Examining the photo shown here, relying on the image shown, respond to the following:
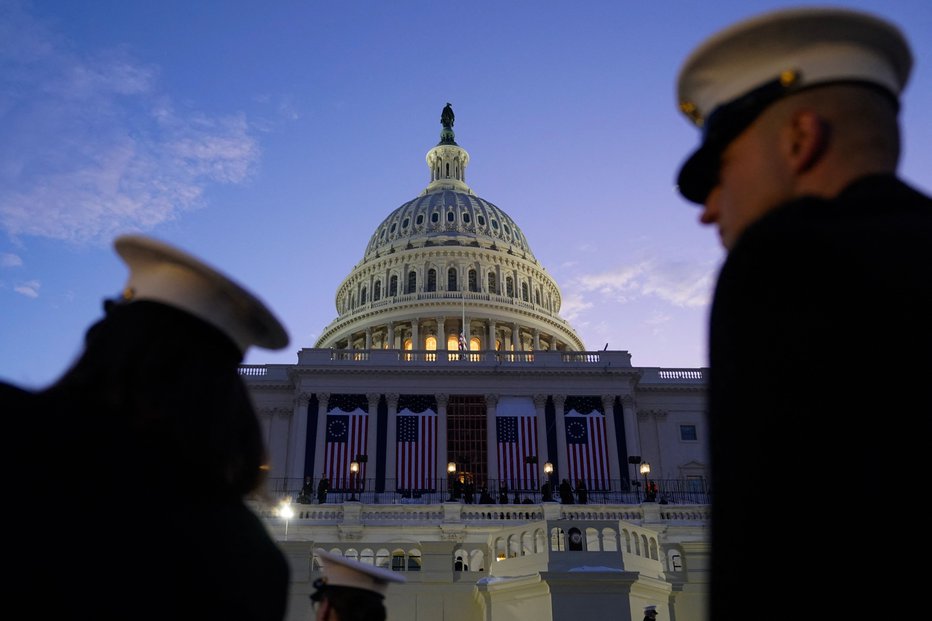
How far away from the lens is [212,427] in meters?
2.47

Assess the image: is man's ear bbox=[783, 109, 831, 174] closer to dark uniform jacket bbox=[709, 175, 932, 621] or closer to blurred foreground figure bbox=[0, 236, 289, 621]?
dark uniform jacket bbox=[709, 175, 932, 621]

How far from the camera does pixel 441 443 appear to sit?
173 feet

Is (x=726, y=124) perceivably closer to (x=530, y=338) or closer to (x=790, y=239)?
(x=790, y=239)

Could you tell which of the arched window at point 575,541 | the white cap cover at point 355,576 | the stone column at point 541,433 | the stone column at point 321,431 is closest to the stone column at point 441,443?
the stone column at point 541,433

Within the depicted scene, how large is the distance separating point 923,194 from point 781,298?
0.66 metres

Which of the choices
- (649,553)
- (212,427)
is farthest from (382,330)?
(212,427)

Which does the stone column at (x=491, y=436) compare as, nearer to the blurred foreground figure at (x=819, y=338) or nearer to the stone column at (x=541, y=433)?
the stone column at (x=541, y=433)

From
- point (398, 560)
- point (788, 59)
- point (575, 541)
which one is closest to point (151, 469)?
point (788, 59)

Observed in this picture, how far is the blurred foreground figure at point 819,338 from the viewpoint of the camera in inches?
70.6

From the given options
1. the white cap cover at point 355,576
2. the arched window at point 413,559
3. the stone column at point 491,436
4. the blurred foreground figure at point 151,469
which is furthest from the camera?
the stone column at point 491,436

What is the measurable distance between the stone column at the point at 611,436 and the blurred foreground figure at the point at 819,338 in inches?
1958

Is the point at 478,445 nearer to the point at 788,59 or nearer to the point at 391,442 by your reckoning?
the point at 391,442

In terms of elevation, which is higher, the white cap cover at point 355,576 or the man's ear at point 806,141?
the man's ear at point 806,141

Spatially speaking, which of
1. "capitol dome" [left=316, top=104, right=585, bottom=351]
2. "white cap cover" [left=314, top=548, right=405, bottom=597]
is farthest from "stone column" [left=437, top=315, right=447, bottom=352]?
"white cap cover" [left=314, top=548, right=405, bottom=597]
